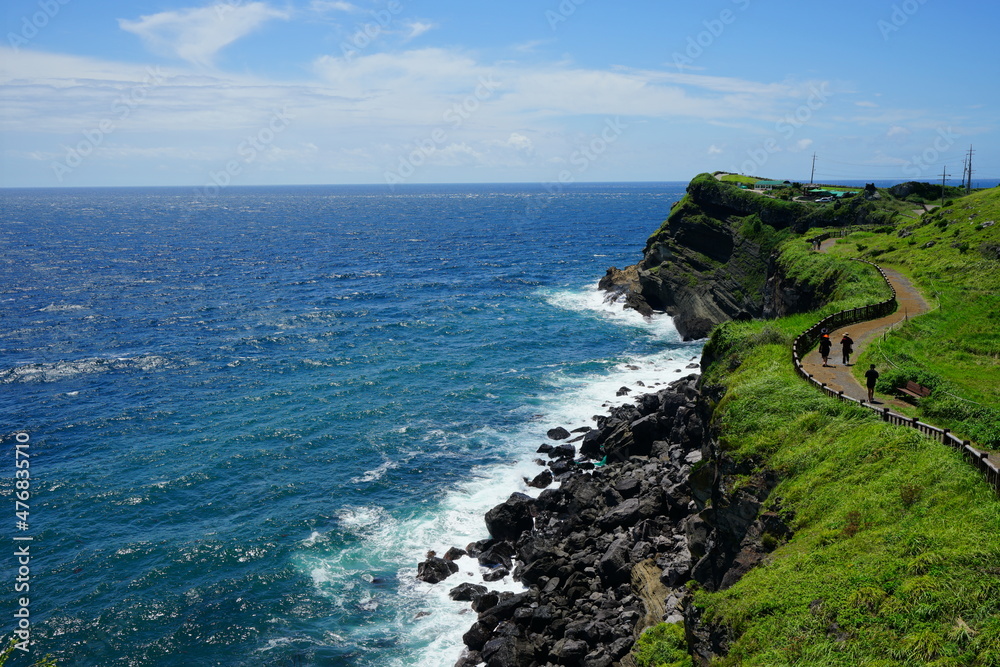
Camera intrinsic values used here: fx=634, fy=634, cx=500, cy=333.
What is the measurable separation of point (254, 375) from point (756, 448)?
5282cm

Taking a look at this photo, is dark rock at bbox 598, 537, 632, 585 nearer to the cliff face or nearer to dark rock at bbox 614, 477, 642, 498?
dark rock at bbox 614, 477, 642, 498

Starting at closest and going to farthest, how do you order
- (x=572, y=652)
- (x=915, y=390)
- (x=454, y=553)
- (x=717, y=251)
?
(x=915, y=390) → (x=572, y=652) → (x=454, y=553) → (x=717, y=251)

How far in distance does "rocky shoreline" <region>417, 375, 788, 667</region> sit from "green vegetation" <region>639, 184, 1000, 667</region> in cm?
A: 136

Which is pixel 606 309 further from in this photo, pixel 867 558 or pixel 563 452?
pixel 867 558

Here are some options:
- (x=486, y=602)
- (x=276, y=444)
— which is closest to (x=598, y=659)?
(x=486, y=602)

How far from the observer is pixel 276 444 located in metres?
50.6

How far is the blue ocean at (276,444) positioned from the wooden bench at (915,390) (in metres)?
21.6

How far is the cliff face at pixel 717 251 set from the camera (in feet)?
250

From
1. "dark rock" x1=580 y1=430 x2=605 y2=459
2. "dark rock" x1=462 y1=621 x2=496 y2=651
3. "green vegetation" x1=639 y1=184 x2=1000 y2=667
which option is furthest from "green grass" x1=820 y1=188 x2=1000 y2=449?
"dark rock" x1=462 y1=621 x2=496 y2=651

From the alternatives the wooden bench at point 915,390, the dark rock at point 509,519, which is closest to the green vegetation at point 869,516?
the wooden bench at point 915,390

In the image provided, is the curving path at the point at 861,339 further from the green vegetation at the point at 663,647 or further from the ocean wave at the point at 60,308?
the ocean wave at the point at 60,308

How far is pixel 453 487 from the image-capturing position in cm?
4497

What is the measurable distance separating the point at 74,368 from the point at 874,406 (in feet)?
236

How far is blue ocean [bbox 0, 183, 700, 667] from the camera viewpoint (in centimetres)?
3234
